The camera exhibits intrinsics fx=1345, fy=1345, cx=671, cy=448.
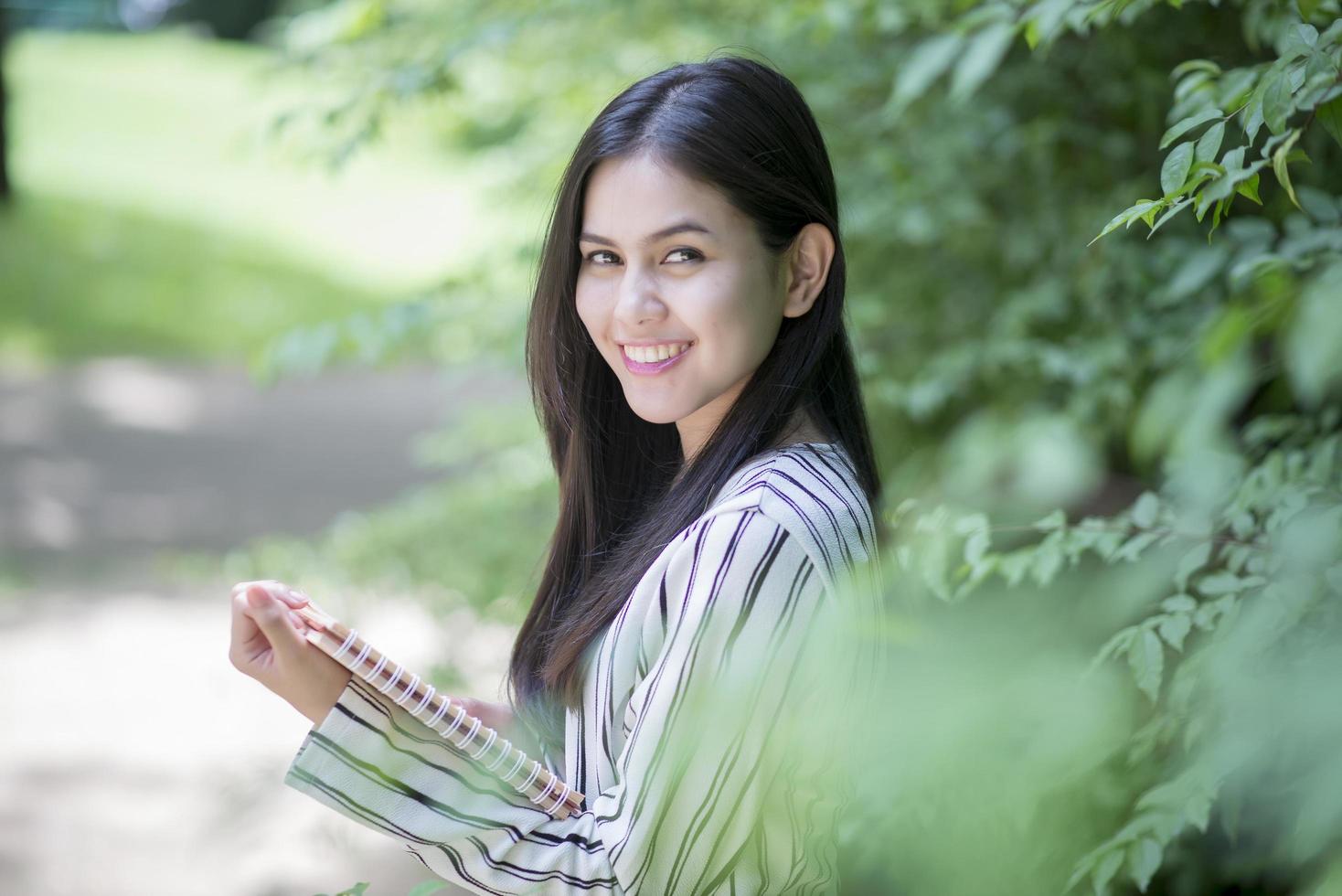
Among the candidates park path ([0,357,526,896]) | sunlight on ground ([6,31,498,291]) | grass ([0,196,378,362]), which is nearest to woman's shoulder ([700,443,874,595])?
park path ([0,357,526,896])

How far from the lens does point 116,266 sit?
1223 cm

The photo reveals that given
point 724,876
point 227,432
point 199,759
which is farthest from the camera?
point 227,432

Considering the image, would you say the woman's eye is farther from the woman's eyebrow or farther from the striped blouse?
the striped blouse

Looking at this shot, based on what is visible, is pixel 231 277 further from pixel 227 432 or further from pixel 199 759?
pixel 199 759

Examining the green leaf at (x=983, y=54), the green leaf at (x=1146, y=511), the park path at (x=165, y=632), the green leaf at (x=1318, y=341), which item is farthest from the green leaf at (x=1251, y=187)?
the park path at (x=165, y=632)

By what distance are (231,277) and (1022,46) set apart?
10589mm

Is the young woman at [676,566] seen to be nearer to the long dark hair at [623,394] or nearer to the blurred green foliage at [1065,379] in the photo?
the long dark hair at [623,394]

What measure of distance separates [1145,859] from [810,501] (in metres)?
0.62

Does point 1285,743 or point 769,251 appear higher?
point 769,251

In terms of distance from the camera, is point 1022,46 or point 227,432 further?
point 227,432

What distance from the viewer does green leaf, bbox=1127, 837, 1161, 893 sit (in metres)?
1.61

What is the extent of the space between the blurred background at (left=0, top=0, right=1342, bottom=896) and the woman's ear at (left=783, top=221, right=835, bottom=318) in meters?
0.40

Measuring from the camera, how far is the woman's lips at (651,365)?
167cm

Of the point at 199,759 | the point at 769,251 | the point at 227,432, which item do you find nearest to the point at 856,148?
the point at 769,251
